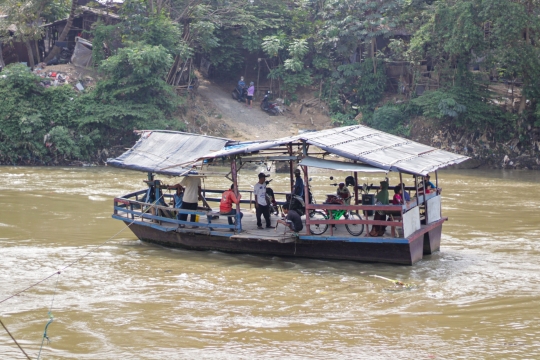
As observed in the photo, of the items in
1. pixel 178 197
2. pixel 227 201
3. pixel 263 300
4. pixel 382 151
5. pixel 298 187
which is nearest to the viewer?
pixel 263 300

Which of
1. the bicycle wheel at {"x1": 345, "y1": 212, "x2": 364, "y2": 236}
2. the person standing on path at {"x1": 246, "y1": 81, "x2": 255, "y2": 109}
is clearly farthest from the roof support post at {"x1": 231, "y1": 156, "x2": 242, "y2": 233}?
the person standing on path at {"x1": 246, "y1": 81, "x2": 255, "y2": 109}

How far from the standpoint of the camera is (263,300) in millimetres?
9602

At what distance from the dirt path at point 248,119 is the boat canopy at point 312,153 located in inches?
550

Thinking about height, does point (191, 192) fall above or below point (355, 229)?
above

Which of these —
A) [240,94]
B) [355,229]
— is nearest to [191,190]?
[355,229]

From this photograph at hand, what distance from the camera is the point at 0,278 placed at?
10742mm

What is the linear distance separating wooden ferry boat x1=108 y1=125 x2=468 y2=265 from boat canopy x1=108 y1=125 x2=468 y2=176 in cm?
2

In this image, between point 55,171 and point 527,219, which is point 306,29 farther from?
point 527,219

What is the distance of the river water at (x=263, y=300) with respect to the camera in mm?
7879

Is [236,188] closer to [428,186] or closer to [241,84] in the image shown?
[428,186]

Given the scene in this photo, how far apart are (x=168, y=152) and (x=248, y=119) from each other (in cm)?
1589

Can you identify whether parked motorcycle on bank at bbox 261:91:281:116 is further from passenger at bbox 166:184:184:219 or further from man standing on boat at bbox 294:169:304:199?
man standing on boat at bbox 294:169:304:199

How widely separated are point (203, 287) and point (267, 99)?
20233 mm

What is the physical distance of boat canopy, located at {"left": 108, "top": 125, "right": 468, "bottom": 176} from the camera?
1073 cm
